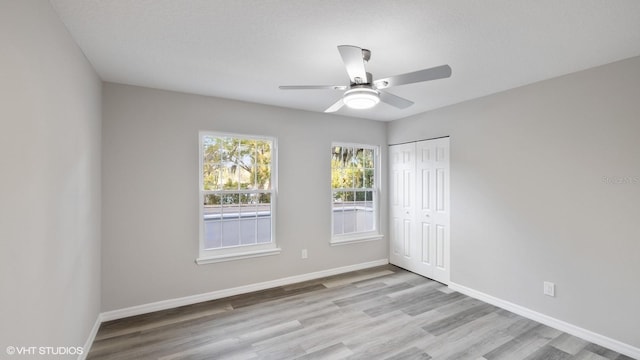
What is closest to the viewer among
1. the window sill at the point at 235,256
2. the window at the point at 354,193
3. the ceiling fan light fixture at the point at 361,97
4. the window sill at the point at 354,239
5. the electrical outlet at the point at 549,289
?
the ceiling fan light fixture at the point at 361,97

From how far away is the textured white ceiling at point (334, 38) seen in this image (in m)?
1.73

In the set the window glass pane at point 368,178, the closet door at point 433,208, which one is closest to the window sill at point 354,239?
the closet door at point 433,208

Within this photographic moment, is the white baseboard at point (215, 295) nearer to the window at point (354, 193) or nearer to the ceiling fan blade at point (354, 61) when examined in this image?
the window at point (354, 193)

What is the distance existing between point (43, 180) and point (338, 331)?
2.57 metres

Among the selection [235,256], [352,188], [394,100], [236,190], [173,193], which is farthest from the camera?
[352,188]

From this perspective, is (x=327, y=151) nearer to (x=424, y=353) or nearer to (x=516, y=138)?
(x=516, y=138)

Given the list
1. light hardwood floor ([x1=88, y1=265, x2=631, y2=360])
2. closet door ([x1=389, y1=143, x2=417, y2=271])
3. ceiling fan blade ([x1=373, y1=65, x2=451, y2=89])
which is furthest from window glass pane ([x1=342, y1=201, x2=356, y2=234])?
ceiling fan blade ([x1=373, y1=65, x2=451, y2=89])

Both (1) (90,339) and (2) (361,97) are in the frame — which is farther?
(1) (90,339)

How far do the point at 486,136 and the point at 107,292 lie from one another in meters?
4.64

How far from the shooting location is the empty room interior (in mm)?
1712

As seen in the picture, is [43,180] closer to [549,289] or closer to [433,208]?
[433,208]

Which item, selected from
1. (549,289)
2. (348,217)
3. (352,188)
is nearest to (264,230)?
(348,217)

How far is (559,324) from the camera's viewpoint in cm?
281

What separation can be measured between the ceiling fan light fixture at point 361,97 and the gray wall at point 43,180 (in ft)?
6.02
